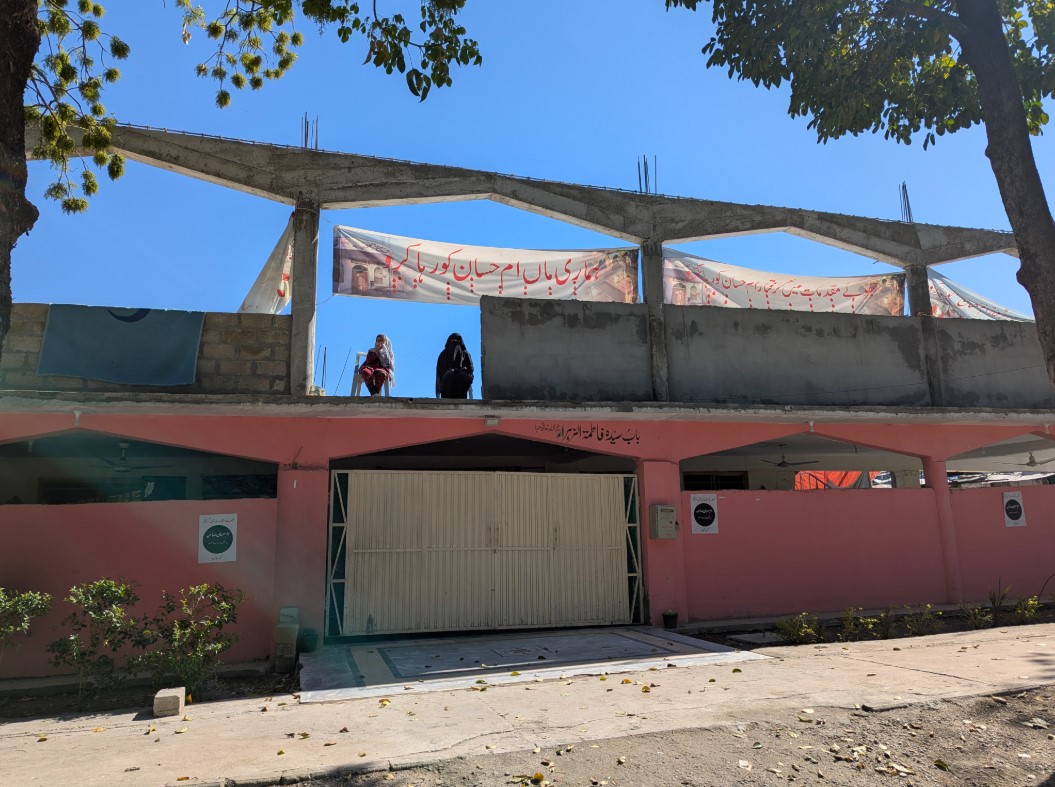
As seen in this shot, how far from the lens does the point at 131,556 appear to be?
8.63 metres

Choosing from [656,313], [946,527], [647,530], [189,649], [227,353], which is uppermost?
[656,313]

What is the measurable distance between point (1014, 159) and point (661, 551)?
6447 mm

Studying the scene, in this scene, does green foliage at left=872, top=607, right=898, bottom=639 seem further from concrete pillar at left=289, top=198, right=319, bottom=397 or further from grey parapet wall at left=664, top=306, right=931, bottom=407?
concrete pillar at left=289, top=198, right=319, bottom=397

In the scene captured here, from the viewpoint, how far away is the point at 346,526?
388 inches

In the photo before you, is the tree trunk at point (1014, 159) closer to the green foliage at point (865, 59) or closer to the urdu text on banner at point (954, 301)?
the green foliage at point (865, 59)

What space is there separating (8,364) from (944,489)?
13.2 m

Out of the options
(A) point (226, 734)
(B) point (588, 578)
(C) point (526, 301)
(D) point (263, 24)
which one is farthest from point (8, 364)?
(B) point (588, 578)

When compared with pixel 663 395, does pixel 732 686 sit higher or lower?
lower

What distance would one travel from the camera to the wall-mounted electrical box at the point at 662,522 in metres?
10.4

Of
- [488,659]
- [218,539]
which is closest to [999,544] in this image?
[488,659]

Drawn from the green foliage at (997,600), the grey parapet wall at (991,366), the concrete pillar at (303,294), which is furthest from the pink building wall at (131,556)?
the grey parapet wall at (991,366)

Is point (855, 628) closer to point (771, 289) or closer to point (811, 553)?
point (811, 553)

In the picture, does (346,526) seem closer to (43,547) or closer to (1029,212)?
(43,547)

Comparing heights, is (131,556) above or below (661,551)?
above
